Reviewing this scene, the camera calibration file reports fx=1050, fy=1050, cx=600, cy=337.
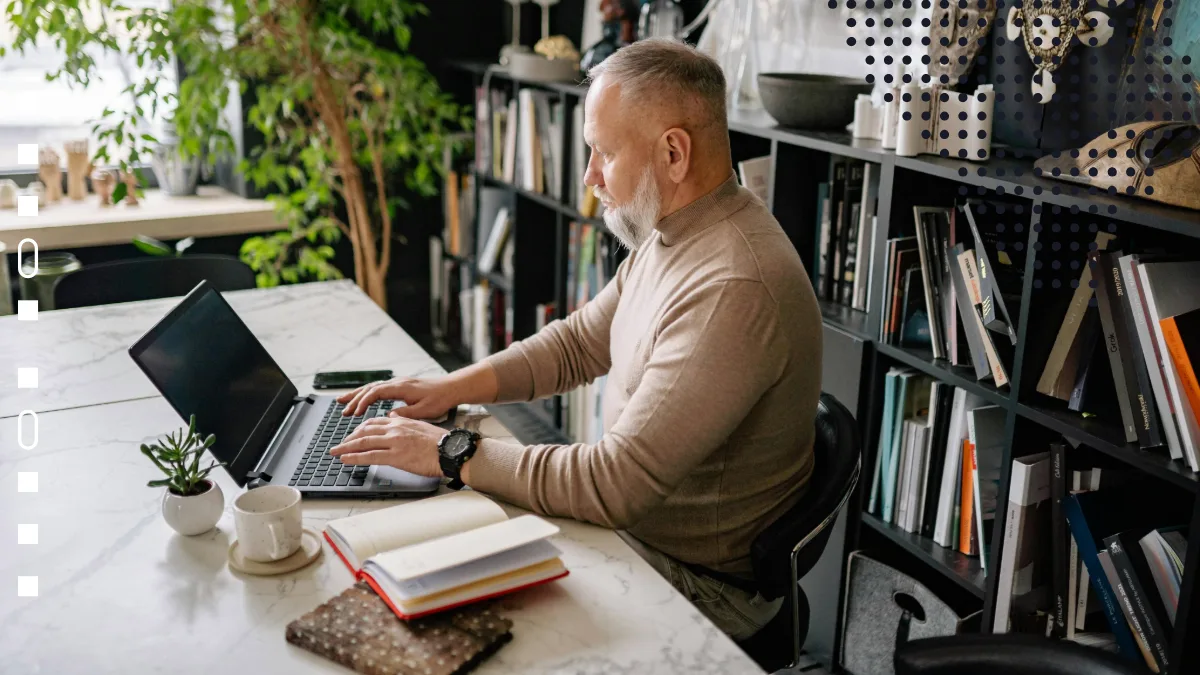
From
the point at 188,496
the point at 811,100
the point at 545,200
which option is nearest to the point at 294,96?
the point at 545,200

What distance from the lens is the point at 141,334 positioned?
90.2 inches

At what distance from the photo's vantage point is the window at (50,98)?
12.7 ft

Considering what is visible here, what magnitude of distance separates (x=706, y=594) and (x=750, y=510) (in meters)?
0.15

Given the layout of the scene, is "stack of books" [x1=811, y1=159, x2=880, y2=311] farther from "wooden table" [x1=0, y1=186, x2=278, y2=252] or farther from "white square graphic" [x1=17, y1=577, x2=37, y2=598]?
"wooden table" [x1=0, y1=186, x2=278, y2=252]

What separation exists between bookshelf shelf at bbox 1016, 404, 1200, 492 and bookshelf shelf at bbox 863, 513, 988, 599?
352mm

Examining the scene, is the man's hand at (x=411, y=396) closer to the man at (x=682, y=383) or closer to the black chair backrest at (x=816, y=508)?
the man at (x=682, y=383)

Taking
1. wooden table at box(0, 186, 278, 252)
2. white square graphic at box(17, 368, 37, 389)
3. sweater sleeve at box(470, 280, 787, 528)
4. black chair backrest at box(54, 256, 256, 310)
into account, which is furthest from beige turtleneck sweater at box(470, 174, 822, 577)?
wooden table at box(0, 186, 278, 252)

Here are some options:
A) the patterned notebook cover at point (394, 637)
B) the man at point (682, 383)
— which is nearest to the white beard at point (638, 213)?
the man at point (682, 383)

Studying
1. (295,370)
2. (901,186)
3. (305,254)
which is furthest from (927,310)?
(305,254)

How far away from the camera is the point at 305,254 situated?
147 inches

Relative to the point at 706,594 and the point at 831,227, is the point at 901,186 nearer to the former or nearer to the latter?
the point at 831,227

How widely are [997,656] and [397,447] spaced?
0.86 m

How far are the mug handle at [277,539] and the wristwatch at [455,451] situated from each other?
27 cm

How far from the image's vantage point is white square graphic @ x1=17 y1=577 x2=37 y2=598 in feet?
4.25
